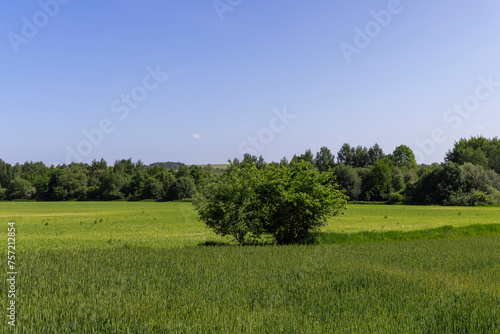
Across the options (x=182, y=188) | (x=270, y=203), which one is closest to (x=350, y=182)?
(x=182, y=188)

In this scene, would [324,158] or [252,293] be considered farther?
[324,158]

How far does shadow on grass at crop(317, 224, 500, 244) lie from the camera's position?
2225 centimetres

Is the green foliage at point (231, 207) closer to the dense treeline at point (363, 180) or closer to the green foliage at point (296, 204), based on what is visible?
the green foliage at point (296, 204)

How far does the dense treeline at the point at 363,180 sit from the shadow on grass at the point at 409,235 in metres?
52.2

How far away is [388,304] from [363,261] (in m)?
6.21

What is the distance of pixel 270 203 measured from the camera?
2069cm

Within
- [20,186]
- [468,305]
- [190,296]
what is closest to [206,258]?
[190,296]

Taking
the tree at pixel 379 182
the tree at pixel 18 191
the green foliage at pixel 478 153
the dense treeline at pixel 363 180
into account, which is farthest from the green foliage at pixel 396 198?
the tree at pixel 18 191

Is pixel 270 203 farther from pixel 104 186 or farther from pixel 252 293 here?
pixel 104 186

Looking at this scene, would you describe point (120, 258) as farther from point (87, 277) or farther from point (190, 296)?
point (190, 296)

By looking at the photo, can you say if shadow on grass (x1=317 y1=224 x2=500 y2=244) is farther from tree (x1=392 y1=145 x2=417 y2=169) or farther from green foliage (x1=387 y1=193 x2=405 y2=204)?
tree (x1=392 y1=145 x2=417 y2=169)

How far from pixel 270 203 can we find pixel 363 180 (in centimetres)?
9296

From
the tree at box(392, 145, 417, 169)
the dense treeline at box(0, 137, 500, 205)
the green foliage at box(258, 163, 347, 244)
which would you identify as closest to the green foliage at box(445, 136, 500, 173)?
the dense treeline at box(0, 137, 500, 205)

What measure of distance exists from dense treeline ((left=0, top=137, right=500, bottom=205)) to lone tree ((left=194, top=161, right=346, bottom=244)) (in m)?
53.5
